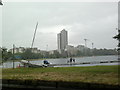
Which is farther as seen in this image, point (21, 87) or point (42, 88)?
point (21, 87)

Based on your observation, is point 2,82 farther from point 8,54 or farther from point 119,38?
point 8,54

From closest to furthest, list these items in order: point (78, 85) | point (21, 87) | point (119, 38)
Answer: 1. point (78, 85)
2. point (21, 87)
3. point (119, 38)

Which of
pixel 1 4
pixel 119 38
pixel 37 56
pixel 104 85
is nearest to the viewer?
pixel 104 85

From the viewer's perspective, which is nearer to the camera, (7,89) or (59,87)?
(59,87)

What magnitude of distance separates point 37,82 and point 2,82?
3114mm

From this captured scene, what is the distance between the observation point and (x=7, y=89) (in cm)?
1202

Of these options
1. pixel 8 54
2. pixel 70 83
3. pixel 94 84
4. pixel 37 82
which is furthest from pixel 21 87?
pixel 8 54

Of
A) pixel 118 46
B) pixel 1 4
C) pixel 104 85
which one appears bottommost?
→ pixel 104 85

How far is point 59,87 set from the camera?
406 inches

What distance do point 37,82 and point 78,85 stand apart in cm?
281

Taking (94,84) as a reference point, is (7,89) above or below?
below

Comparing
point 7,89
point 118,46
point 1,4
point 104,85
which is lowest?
point 7,89

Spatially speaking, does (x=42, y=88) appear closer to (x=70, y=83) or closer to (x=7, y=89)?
(x=70, y=83)

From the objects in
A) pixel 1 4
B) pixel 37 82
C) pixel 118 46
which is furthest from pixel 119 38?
pixel 1 4
